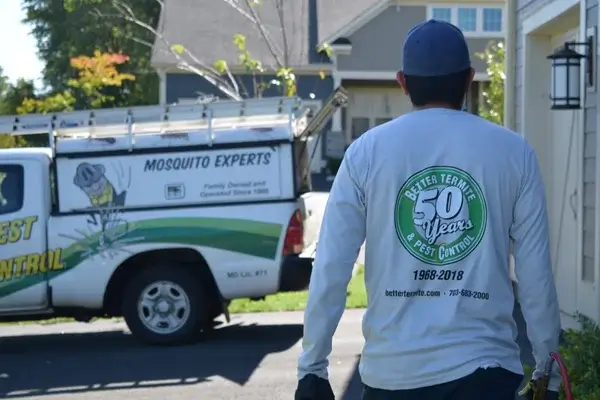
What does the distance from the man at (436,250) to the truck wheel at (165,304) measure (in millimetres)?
6598

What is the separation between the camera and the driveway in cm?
837

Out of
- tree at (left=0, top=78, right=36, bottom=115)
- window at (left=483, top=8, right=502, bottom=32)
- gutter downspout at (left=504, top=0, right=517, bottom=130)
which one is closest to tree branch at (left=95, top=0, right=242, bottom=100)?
gutter downspout at (left=504, top=0, right=517, bottom=130)

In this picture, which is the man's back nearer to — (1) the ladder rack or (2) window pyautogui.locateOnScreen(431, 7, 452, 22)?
(1) the ladder rack

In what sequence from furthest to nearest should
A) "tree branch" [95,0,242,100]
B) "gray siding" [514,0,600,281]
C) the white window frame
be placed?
the white window frame
"tree branch" [95,0,242,100]
"gray siding" [514,0,600,281]

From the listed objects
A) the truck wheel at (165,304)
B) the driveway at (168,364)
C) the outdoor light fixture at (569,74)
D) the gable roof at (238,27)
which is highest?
the gable roof at (238,27)

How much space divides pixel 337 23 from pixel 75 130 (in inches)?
787

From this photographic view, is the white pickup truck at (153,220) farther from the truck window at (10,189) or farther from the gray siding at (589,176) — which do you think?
the gray siding at (589,176)

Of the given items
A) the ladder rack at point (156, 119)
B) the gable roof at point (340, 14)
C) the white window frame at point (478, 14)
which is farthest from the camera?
the white window frame at point (478, 14)

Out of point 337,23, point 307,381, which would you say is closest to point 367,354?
point 307,381

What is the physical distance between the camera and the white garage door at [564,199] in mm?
9672

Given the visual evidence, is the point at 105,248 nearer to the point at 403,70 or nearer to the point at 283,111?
the point at 283,111

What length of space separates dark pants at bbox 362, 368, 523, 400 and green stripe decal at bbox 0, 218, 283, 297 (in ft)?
21.3

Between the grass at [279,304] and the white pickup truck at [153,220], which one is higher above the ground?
the white pickup truck at [153,220]

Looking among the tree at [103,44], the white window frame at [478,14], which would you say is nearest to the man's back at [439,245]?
the white window frame at [478,14]
